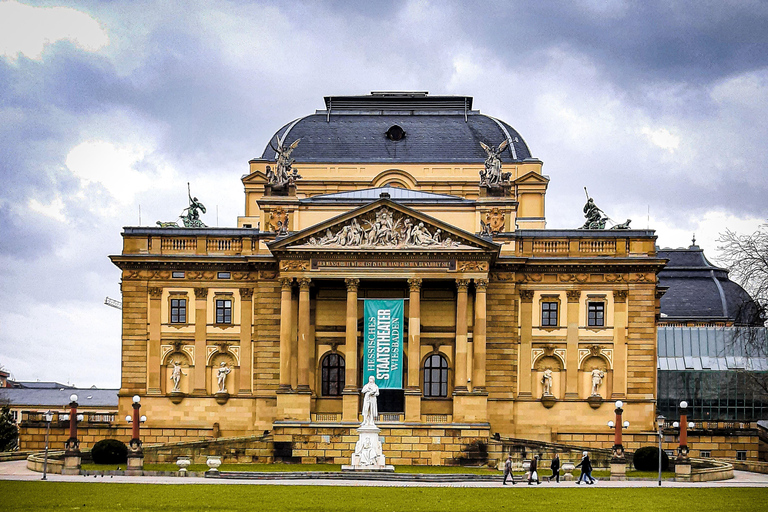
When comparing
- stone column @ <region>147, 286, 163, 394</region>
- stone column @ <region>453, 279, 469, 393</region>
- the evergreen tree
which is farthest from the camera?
the evergreen tree

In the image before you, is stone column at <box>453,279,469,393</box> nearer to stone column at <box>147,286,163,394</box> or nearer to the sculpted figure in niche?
the sculpted figure in niche

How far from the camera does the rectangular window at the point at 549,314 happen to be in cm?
8831

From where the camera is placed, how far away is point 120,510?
45.0m

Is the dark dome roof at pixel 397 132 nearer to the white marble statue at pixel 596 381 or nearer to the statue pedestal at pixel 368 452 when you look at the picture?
the white marble statue at pixel 596 381

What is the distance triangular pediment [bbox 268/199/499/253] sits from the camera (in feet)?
274

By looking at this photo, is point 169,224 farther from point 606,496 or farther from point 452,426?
point 606,496

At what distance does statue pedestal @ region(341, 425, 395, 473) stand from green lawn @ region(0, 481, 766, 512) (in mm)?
10647

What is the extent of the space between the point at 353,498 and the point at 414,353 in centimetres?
3206

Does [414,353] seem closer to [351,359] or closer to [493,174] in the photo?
[351,359]

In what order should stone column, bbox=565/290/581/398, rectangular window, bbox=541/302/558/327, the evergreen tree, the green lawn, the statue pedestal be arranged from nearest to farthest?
the green lawn
the statue pedestal
stone column, bbox=565/290/581/398
rectangular window, bbox=541/302/558/327
the evergreen tree

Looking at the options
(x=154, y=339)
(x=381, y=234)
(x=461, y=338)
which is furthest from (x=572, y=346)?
(x=154, y=339)

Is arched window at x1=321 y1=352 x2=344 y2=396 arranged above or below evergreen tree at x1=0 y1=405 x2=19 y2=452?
above

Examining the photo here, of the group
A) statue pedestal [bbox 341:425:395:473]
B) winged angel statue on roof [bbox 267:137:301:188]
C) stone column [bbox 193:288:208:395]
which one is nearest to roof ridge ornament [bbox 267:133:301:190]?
winged angel statue on roof [bbox 267:137:301:188]

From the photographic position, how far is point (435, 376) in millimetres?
86875
